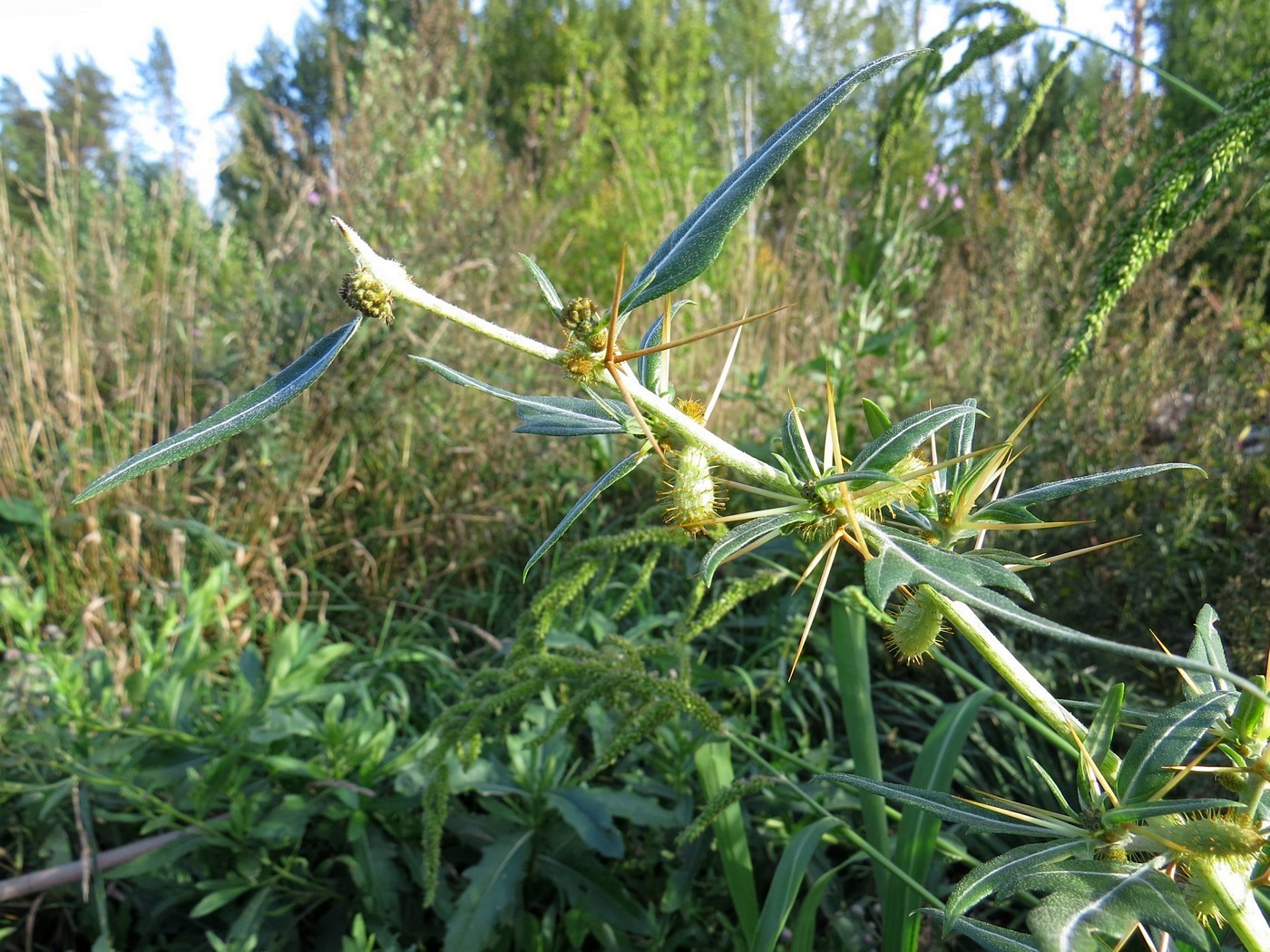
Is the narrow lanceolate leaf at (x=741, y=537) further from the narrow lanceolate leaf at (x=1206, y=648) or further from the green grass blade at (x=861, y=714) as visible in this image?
the green grass blade at (x=861, y=714)

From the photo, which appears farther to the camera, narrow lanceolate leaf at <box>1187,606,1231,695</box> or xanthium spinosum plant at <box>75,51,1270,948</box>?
narrow lanceolate leaf at <box>1187,606,1231,695</box>

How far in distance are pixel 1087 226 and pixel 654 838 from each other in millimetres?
2016

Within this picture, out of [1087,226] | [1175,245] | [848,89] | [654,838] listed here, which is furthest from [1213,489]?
[848,89]

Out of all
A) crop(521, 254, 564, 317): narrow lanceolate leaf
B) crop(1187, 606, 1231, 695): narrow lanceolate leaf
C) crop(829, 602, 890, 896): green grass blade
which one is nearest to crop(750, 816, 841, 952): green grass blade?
crop(829, 602, 890, 896): green grass blade

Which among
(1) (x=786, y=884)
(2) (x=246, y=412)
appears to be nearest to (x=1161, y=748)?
(2) (x=246, y=412)

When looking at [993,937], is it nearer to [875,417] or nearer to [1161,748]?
[1161,748]

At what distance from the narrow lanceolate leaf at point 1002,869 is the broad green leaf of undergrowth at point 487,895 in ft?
3.37

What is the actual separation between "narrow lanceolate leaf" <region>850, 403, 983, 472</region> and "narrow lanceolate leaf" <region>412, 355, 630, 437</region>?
13 cm

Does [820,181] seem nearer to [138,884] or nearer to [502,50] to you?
[138,884]

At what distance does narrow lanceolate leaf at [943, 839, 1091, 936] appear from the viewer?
1.30ft

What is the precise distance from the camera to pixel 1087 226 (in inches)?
93.6

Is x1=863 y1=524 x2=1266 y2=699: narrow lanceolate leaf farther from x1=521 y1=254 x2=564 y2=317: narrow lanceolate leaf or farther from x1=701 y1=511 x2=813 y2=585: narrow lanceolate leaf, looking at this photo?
x1=521 y1=254 x2=564 y2=317: narrow lanceolate leaf

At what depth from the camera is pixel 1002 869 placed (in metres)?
0.42

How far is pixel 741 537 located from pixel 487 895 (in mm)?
1077
